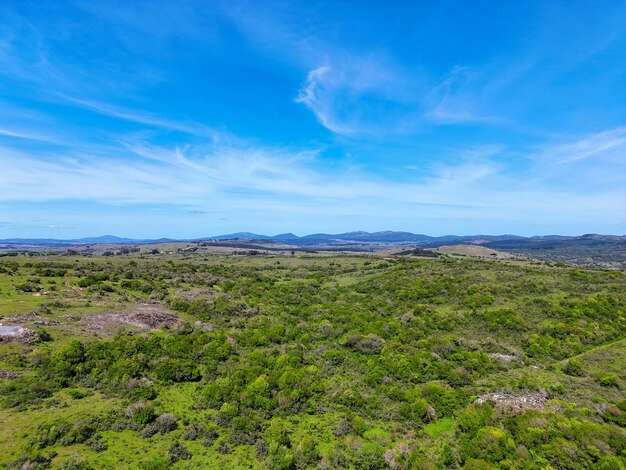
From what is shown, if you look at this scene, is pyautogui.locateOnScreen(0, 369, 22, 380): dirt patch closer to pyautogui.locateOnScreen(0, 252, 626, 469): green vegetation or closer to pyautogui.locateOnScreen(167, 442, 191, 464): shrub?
pyautogui.locateOnScreen(0, 252, 626, 469): green vegetation

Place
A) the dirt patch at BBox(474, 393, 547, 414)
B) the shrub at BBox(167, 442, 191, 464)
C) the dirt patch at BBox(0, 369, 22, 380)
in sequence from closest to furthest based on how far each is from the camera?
the shrub at BBox(167, 442, 191, 464) → the dirt patch at BBox(0, 369, 22, 380) → the dirt patch at BBox(474, 393, 547, 414)

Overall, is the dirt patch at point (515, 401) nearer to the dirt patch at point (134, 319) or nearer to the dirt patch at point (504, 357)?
the dirt patch at point (504, 357)

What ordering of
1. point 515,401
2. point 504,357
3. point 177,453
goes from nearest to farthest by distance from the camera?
point 177,453
point 515,401
point 504,357

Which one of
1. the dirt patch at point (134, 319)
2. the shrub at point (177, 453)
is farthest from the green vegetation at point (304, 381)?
the dirt patch at point (134, 319)

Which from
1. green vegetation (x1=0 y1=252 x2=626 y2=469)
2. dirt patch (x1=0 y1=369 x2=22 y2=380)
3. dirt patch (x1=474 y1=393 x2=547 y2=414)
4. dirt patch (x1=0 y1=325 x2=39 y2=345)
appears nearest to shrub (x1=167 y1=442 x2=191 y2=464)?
green vegetation (x1=0 y1=252 x2=626 y2=469)

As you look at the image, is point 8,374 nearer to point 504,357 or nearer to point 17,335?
point 17,335

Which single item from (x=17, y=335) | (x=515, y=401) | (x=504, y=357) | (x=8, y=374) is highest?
(x=17, y=335)

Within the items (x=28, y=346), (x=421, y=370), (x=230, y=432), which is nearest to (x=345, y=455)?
(x=230, y=432)

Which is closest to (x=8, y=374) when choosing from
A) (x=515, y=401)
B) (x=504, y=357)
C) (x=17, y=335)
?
(x=17, y=335)

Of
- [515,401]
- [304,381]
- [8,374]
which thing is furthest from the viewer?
[304,381]
